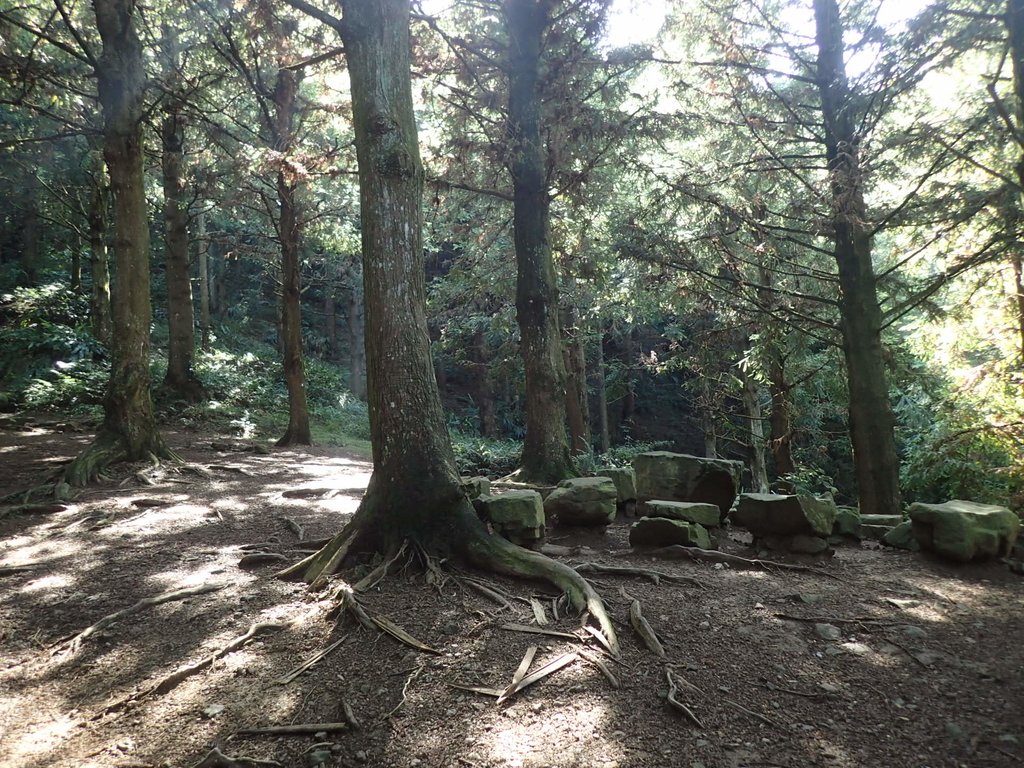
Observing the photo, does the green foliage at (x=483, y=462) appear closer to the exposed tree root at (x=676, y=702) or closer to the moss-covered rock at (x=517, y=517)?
the moss-covered rock at (x=517, y=517)

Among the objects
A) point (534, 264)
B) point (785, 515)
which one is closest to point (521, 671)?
point (785, 515)

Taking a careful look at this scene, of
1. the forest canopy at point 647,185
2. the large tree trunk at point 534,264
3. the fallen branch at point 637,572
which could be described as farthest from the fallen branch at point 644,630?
the large tree trunk at point 534,264

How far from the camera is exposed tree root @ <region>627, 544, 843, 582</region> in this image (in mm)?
5309

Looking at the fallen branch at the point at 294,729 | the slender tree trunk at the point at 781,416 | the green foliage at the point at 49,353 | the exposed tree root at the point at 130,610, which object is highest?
the green foliage at the point at 49,353


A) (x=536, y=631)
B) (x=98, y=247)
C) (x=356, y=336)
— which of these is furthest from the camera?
(x=356, y=336)

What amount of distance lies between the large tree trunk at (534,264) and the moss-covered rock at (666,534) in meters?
2.86

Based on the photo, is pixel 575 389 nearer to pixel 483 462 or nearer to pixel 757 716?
pixel 483 462

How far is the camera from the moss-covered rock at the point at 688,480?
6.99 m

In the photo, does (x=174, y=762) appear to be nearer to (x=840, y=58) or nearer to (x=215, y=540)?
(x=215, y=540)

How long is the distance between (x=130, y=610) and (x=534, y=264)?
6.59 meters

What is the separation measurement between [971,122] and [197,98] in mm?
11506

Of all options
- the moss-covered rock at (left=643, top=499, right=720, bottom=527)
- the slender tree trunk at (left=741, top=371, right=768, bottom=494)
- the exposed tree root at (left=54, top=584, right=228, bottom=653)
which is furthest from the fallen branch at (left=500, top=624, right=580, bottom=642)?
the slender tree trunk at (left=741, top=371, right=768, bottom=494)

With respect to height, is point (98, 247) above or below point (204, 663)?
above

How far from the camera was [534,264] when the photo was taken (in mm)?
8992
